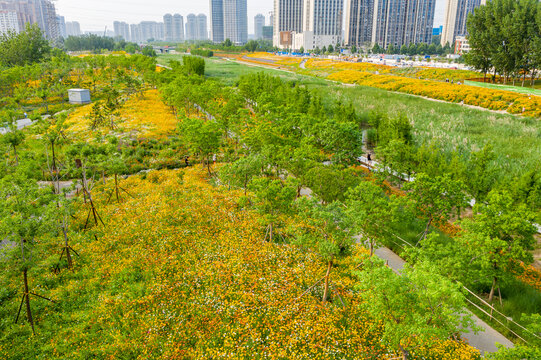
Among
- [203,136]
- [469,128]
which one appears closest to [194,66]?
[203,136]

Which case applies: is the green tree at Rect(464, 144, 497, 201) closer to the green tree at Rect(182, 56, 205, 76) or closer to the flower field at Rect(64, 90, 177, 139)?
the flower field at Rect(64, 90, 177, 139)

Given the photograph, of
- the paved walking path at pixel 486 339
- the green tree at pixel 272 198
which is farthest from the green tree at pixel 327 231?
the green tree at pixel 272 198

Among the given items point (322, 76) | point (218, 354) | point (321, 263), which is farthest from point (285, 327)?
point (322, 76)

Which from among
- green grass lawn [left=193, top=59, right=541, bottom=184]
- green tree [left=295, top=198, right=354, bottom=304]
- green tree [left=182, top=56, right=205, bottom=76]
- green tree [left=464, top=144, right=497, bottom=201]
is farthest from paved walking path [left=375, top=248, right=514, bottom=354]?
green tree [left=182, top=56, right=205, bottom=76]

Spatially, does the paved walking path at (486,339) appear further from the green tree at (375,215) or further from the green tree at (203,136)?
the green tree at (203,136)

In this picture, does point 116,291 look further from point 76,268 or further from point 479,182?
point 479,182

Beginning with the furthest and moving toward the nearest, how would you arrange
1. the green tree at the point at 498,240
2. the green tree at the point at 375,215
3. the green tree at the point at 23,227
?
the green tree at the point at 375,215 → the green tree at the point at 498,240 → the green tree at the point at 23,227

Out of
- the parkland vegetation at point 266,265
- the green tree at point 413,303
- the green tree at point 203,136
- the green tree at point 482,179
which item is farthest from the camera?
the green tree at point 203,136
